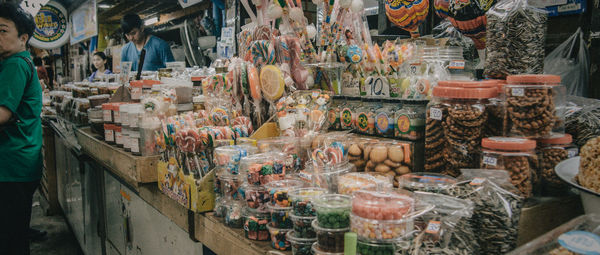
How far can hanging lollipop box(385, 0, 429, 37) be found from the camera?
7.73ft

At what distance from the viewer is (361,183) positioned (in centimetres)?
116

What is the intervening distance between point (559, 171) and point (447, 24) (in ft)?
5.81

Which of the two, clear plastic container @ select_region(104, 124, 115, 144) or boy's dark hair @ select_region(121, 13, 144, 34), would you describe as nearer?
clear plastic container @ select_region(104, 124, 115, 144)

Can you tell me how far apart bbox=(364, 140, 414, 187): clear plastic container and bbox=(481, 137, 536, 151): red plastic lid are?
30 cm

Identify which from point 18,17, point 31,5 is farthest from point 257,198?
point 31,5

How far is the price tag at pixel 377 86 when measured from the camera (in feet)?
5.44

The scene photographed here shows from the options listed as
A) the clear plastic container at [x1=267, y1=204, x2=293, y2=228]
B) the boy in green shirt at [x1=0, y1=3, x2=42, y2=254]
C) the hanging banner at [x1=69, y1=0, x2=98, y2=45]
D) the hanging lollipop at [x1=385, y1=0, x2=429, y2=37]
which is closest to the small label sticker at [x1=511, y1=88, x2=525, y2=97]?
the clear plastic container at [x1=267, y1=204, x2=293, y2=228]

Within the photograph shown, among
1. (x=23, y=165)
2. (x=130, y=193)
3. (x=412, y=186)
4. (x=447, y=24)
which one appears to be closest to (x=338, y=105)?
(x=412, y=186)

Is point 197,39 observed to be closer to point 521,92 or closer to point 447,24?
point 447,24

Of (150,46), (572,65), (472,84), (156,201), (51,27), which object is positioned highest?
(51,27)

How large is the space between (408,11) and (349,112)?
1027 mm

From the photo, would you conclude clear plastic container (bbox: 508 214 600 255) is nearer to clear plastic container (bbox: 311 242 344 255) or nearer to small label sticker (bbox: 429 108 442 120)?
clear plastic container (bbox: 311 242 344 255)

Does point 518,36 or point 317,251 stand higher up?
point 518,36

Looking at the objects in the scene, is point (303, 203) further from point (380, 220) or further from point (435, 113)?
point (435, 113)
